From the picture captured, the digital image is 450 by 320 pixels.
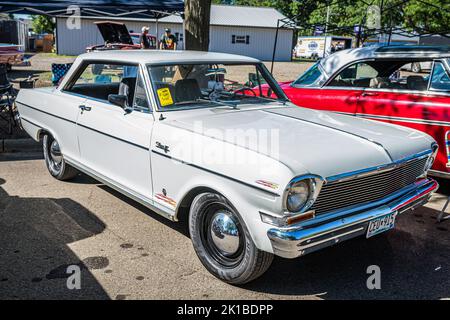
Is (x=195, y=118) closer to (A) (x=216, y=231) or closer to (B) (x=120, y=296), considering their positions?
(A) (x=216, y=231)

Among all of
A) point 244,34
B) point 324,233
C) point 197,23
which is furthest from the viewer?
point 244,34

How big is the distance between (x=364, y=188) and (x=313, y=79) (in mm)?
3596

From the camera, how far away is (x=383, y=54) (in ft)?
19.3

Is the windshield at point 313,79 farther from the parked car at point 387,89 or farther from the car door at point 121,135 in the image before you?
the car door at point 121,135

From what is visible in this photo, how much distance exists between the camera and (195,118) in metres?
3.75

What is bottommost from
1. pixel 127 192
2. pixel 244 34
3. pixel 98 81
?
pixel 127 192

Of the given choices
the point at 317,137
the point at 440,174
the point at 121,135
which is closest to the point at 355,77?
the point at 440,174

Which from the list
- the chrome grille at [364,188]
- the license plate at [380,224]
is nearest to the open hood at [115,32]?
the chrome grille at [364,188]

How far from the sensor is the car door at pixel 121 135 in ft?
12.7

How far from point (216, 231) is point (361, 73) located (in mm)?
4004
